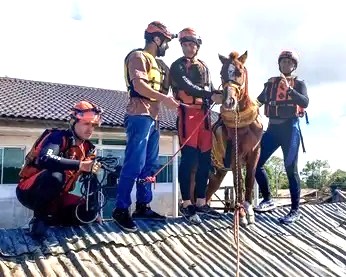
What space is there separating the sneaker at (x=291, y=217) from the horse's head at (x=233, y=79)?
71.6 inches

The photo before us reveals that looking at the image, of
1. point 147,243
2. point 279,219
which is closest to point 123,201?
point 147,243

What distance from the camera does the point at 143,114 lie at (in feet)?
18.4

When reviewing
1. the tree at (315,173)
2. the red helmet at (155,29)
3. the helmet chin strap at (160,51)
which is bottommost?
the tree at (315,173)

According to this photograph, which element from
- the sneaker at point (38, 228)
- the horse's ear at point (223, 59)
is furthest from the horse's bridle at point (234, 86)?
the sneaker at point (38, 228)

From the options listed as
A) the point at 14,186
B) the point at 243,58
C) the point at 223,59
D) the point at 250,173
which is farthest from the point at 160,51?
the point at 14,186

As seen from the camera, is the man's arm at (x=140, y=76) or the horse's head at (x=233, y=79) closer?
the man's arm at (x=140, y=76)

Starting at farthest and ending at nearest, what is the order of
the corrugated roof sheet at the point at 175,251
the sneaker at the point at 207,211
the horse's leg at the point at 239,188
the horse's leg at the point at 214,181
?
the horse's leg at the point at 214,181 → the sneaker at the point at 207,211 → the horse's leg at the point at 239,188 → the corrugated roof sheet at the point at 175,251

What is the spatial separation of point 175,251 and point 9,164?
9.51 metres

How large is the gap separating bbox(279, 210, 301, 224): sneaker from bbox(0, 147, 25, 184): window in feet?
28.7

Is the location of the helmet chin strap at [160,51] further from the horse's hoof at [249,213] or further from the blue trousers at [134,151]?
the horse's hoof at [249,213]

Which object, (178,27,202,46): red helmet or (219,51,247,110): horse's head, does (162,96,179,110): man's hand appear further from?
(178,27,202,46): red helmet

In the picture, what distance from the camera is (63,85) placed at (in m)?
19.8

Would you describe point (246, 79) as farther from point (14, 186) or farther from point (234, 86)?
point (14, 186)

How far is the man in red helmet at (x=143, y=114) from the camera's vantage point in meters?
5.48
